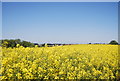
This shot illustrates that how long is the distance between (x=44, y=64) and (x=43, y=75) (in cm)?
31

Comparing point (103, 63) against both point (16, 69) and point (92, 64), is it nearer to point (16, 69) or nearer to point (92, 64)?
point (92, 64)

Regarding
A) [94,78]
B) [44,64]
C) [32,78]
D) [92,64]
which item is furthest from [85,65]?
[32,78]

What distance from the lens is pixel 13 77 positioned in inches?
138

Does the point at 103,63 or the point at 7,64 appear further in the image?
the point at 103,63

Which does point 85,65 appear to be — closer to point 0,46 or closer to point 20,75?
point 20,75

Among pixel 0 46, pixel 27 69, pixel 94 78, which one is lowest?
pixel 94 78

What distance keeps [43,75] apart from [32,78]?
9.0 inches

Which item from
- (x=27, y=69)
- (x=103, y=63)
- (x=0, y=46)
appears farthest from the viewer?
(x=0, y=46)

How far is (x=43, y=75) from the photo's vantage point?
11.6ft

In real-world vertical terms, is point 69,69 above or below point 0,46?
below

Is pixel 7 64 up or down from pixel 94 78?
up

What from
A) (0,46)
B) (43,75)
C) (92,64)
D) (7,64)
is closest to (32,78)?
(43,75)

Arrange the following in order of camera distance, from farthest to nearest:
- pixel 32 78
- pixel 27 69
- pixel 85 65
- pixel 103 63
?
1. pixel 103 63
2. pixel 85 65
3. pixel 27 69
4. pixel 32 78

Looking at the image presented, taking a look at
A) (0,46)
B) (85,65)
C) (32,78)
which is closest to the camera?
(32,78)
